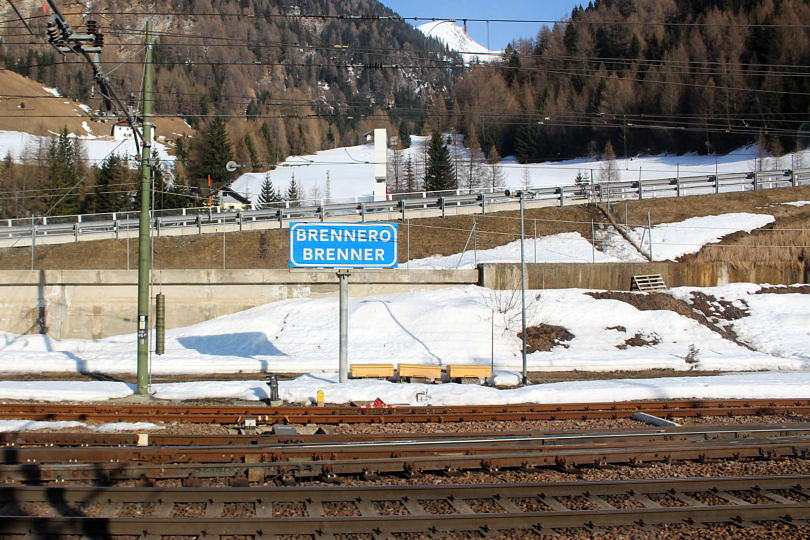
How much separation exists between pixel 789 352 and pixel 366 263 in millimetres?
18279

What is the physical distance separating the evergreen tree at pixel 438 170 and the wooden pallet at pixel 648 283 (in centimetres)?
4723

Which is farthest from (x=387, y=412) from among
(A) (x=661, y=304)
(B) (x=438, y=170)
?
(B) (x=438, y=170)

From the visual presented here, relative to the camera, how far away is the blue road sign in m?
18.8

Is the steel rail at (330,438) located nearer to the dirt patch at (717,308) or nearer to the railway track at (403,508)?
the railway track at (403,508)

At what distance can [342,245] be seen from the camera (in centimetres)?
1898

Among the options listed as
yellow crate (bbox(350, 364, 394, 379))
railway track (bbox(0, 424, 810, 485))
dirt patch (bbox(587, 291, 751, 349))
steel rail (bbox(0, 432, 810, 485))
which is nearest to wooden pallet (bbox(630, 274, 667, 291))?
dirt patch (bbox(587, 291, 751, 349))

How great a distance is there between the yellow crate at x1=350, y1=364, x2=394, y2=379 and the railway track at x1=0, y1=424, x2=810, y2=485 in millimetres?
8611

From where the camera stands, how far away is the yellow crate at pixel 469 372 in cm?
1964

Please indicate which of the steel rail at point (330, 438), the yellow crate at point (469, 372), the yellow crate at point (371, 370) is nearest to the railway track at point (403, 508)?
the steel rail at point (330, 438)

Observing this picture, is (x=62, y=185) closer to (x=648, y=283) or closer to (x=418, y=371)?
(x=418, y=371)

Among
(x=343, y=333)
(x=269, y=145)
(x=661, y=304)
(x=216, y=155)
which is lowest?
(x=343, y=333)

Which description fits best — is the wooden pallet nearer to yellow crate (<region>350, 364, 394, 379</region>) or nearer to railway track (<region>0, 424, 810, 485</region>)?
yellow crate (<region>350, 364, 394, 379</region>)

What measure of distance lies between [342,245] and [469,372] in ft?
19.2

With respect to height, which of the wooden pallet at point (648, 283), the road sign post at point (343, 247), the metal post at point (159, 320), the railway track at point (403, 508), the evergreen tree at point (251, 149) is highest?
the evergreen tree at point (251, 149)
